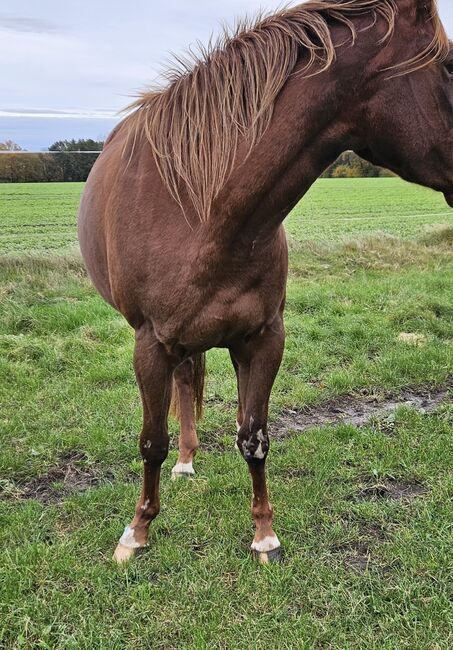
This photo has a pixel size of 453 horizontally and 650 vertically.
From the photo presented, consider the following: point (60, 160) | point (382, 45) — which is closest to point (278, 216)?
point (382, 45)

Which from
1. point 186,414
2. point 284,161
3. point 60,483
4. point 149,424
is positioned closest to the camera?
point 284,161

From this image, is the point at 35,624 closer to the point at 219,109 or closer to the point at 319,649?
the point at 319,649

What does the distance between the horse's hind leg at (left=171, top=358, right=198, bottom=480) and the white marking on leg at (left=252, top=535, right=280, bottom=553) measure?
77cm

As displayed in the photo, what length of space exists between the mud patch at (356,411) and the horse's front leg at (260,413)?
102 cm

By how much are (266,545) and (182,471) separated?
0.83 meters

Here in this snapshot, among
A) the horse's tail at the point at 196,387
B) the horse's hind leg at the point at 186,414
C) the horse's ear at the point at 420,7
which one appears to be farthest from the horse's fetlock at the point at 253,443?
the horse's ear at the point at 420,7

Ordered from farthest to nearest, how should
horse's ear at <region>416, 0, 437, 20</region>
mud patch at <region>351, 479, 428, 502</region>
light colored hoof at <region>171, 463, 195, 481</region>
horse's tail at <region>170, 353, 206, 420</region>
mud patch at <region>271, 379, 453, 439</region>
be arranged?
1. mud patch at <region>271, 379, 453, 439</region>
2. horse's tail at <region>170, 353, 206, 420</region>
3. light colored hoof at <region>171, 463, 195, 481</region>
4. mud patch at <region>351, 479, 428, 502</region>
5. horse's ear at <region>416, 0, 437, 20</region>

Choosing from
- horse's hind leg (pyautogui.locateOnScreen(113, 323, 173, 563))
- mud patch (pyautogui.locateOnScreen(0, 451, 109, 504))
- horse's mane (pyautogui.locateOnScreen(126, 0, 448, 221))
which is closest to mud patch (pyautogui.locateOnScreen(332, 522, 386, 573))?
horse's hind leg (pyautogui.locateOnScreen(113, 323, 173, 563))

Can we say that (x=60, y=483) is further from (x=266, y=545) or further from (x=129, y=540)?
(x=266, y=545)

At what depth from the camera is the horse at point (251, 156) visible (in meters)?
1.80

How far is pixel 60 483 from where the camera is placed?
10.3 ft

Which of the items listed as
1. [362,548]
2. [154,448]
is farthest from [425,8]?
[362,548]

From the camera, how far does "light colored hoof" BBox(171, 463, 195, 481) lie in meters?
3.23

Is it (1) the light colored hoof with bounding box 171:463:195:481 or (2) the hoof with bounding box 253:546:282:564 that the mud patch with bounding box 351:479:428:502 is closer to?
(2) the hoof with bounding box 253:546:282:564
